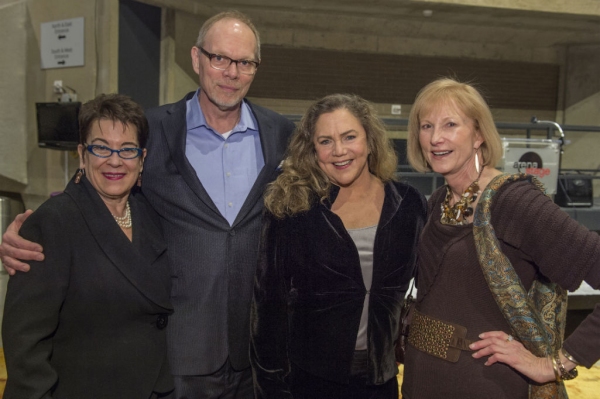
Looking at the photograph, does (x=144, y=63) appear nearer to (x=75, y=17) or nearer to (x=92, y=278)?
(x=75, y=17)

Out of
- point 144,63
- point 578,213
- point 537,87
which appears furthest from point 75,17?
point 537,87

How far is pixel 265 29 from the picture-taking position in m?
8.17

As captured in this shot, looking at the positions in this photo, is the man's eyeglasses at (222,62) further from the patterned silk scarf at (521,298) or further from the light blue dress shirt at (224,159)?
the patterned silk scarf at (521,298)

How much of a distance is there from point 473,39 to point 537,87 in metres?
1.66

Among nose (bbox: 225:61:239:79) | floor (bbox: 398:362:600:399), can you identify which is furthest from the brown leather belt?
floor (bbox: 398:362:600:399)

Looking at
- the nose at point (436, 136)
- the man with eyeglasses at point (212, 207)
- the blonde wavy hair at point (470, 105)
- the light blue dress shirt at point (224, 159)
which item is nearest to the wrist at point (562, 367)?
the blonde wavy hair at point (470, 105)

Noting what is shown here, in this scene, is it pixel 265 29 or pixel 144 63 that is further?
pixel 265 29

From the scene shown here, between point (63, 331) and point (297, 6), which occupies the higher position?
point (297, 6)

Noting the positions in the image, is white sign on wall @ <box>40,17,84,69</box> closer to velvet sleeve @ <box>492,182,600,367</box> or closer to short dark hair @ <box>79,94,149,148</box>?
short dark hair @ <box>79,94,149,148</box>

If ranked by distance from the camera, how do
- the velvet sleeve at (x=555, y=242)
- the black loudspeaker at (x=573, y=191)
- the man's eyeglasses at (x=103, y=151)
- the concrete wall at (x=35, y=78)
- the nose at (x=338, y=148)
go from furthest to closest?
the concrete wall at (x=35, y=78)
the black loudspeaker at (x=573, y=191)
the nose at (x=338, y=148)
the man's eyeglasses at (x=103, y=151)
the velvet sleeve at (x=555, y=242)

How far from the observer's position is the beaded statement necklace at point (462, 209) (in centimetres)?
159

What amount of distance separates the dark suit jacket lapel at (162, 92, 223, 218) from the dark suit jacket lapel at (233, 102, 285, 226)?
0.11 metres

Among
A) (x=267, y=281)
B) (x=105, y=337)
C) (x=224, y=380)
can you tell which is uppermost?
(x=267, y=281)

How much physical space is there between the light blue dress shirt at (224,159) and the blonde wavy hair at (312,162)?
6.2 inches
